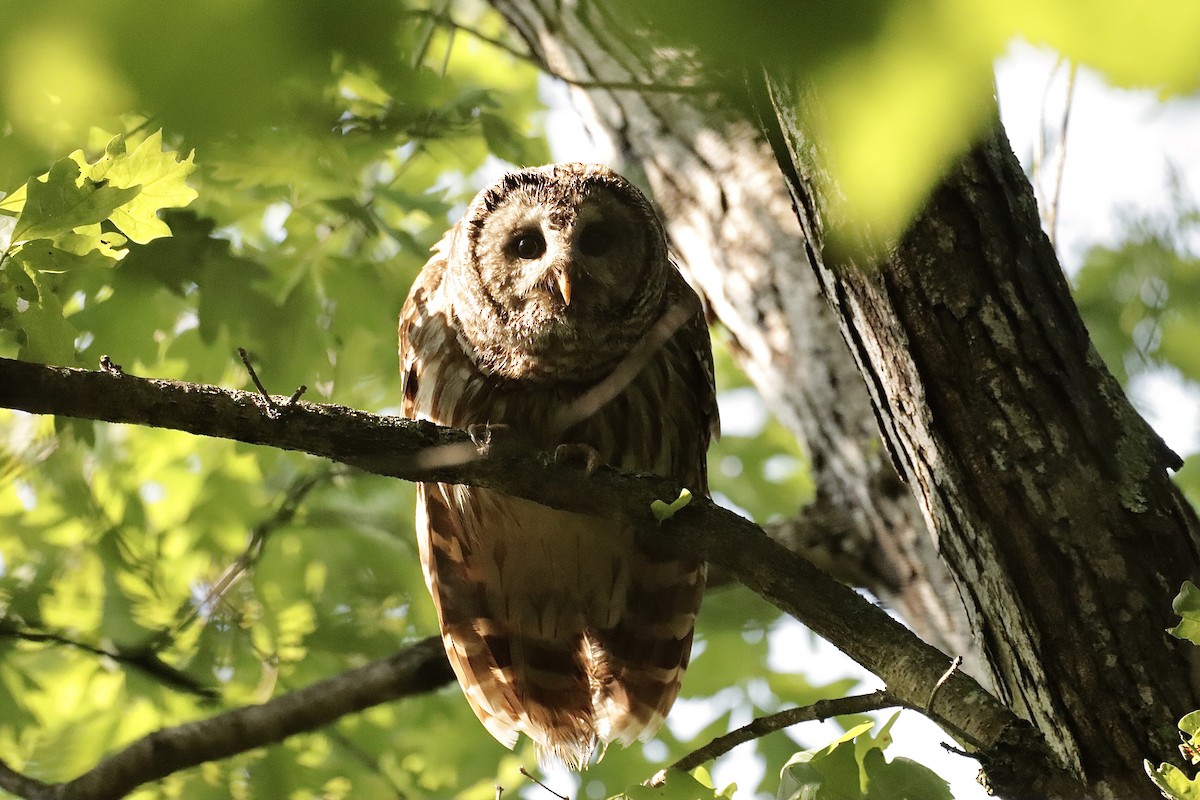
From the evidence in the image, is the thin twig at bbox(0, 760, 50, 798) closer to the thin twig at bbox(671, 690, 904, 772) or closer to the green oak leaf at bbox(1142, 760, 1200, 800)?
the thin twig at bbox(671, 690, 904, 772)

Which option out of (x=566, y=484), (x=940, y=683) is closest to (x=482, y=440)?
(x=566, y=484)

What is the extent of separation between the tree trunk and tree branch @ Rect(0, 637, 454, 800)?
7.20 feet

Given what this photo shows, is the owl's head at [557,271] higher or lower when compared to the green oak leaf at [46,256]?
higher

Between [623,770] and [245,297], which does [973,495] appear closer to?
[245,297]

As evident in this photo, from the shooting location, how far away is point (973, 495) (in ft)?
8.05

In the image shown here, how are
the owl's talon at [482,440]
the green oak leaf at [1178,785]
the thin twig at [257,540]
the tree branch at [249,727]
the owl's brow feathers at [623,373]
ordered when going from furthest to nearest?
the thin twig at [257,540] → the owl's brow feathers at [623,373] → the tree branch at [249,727] → the owl's talon at [482,440] → the green oak leaf at [1178,785]

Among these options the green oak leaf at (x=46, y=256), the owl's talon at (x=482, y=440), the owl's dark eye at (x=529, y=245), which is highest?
the owl's dark eye at (x=529, y=245)

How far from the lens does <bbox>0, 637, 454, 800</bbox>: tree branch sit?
3211 millimetres

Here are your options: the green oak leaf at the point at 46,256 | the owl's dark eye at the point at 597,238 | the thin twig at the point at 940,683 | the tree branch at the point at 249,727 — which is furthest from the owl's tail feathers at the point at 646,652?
the green oak leaf at the point at 46,256

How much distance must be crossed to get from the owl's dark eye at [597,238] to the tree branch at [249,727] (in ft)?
5.02

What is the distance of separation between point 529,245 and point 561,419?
0.75 meters

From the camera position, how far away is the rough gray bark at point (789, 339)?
3.98 meters

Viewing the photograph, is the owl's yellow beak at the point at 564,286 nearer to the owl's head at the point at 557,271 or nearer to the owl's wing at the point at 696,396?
the owl's head at the point at 557,271

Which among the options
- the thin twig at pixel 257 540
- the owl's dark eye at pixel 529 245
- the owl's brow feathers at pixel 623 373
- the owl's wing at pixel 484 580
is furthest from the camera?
the thin twig at pixel 257 540
